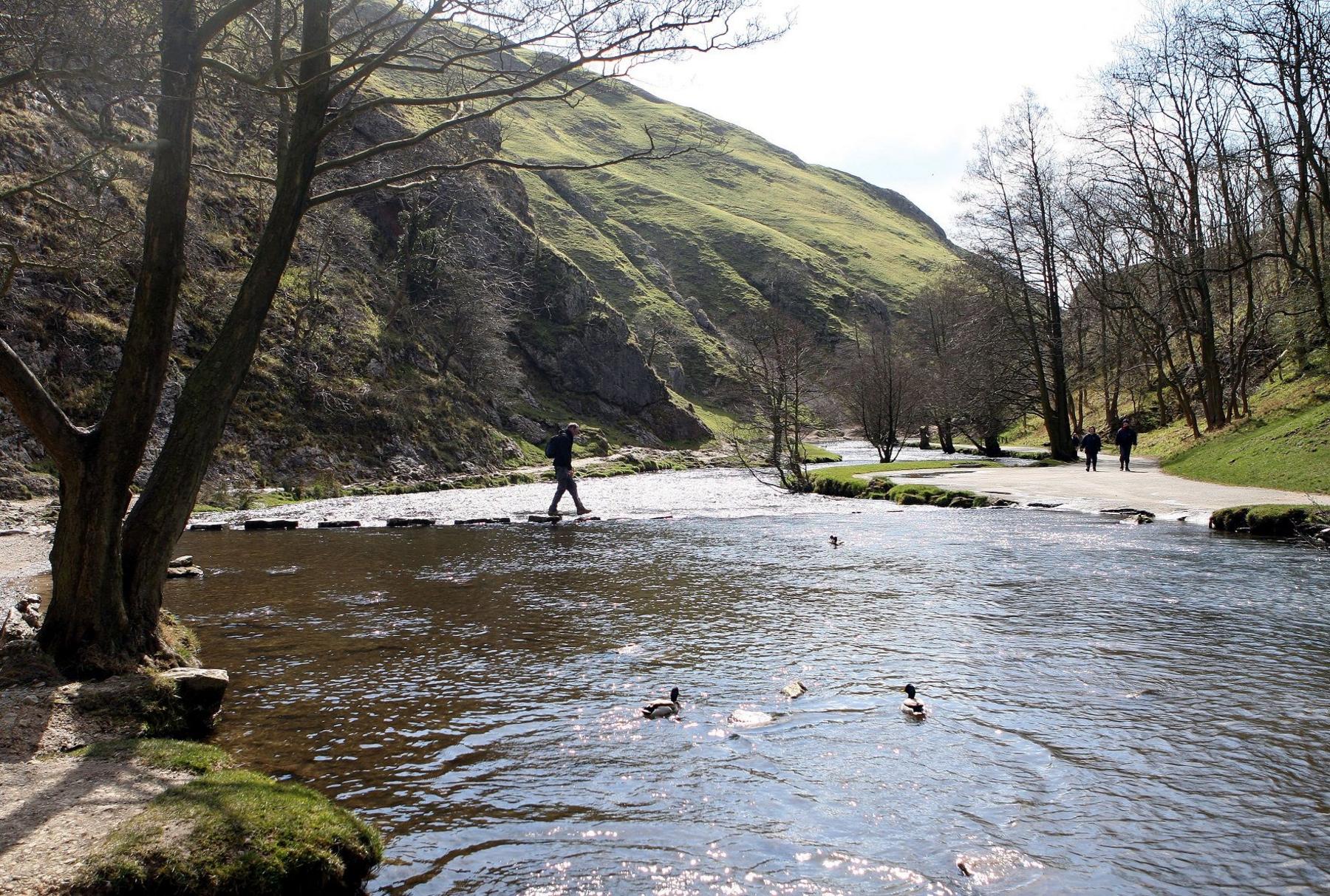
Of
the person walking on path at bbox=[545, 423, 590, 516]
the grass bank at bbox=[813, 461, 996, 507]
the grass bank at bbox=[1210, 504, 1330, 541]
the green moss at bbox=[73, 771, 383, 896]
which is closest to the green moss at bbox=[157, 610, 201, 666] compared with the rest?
the green moss at bbox=[73, 771, 383, 896]

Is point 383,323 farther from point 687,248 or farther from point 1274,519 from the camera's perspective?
point 687,248

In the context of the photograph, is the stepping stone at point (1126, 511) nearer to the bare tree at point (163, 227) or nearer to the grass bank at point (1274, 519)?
the grass bank at point (1274, 519)

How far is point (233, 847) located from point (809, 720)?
5.06m

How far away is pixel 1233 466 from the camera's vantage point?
30391 millimetres

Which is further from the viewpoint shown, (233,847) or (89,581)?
(89,581)

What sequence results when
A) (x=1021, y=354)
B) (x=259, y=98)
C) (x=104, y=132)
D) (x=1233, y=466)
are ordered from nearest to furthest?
1. (x=104, y=132)
2. (x=259, y=98)
3. (x=1233, y=466)
4. (x=1021, y=354)

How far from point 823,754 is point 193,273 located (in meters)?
44.4

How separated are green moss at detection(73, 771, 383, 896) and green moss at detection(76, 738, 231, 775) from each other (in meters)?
0.54

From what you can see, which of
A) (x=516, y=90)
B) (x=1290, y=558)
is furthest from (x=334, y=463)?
(x=1290, y=558)

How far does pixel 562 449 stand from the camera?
91.5ft

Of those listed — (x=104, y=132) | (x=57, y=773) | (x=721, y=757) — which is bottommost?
(x=721, y=757)

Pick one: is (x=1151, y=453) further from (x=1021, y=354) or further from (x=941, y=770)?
(x=941, y=770)

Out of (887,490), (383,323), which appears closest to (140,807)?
(887,490)

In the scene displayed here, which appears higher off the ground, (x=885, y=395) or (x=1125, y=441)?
(x=885, y=395)
